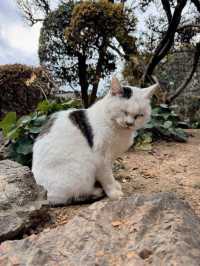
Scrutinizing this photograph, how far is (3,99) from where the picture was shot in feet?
26.6

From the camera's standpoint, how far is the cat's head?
11.2 ft

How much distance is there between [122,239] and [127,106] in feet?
5.10

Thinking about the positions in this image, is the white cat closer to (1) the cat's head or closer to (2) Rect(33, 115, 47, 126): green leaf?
(1) the cat's head

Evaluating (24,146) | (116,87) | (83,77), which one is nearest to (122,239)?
(116,87)

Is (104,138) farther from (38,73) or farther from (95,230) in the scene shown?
(38,73)

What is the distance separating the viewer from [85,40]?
836 centimetres

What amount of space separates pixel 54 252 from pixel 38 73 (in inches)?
257

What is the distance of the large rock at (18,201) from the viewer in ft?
9.05

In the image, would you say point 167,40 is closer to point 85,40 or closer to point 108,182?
point 85,40

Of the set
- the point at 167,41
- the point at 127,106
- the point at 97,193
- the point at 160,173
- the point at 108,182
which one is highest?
the point at 167,41

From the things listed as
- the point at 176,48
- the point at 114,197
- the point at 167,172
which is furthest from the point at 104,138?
the point at 176,48

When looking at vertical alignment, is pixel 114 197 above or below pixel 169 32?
below

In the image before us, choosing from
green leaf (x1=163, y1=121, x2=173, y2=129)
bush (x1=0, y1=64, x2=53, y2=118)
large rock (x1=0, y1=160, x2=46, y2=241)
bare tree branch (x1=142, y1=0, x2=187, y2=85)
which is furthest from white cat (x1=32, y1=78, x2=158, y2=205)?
bush (x1=0, y1=64, x2=53, y2=118)

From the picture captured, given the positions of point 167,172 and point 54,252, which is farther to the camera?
point 167,172
